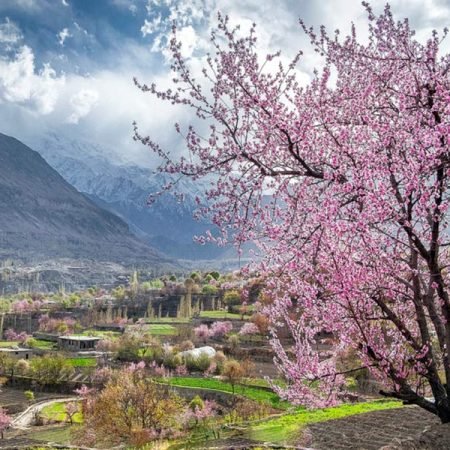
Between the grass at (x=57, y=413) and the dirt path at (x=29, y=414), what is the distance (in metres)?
0.62

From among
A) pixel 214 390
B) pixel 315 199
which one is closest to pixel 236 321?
pixel 214 390

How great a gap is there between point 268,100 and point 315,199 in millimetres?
1550

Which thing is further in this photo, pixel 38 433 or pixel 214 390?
pixel 214 390

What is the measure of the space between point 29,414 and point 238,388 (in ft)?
57.6

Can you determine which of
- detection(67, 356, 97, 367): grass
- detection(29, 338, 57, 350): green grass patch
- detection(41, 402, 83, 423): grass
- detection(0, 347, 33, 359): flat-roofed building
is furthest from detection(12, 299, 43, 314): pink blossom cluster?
detection(41, 402, 83, 423): grass

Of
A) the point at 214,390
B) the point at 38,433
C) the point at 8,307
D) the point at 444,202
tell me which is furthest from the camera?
the point at 8,307

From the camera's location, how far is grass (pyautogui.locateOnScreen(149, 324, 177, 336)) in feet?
294

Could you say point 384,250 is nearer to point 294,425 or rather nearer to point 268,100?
point 268,100

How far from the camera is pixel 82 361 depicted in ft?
236

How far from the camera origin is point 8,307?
13200 cm

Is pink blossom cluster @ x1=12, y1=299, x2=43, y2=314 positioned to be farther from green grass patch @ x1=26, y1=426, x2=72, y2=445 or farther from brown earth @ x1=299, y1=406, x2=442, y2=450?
brown earth @ x1=299, y1=406, x2=442, y2=450

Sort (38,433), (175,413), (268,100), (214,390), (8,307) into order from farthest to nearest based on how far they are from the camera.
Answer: (8,307) → (214,390) → (38,433) → (175,413) → (268,100)

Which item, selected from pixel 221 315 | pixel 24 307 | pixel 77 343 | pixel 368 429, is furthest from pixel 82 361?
pixel 24 307

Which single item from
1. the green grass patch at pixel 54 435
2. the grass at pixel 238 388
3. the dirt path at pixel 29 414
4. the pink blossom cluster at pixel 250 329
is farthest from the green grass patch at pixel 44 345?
the green grass patch at pixel 54 435
